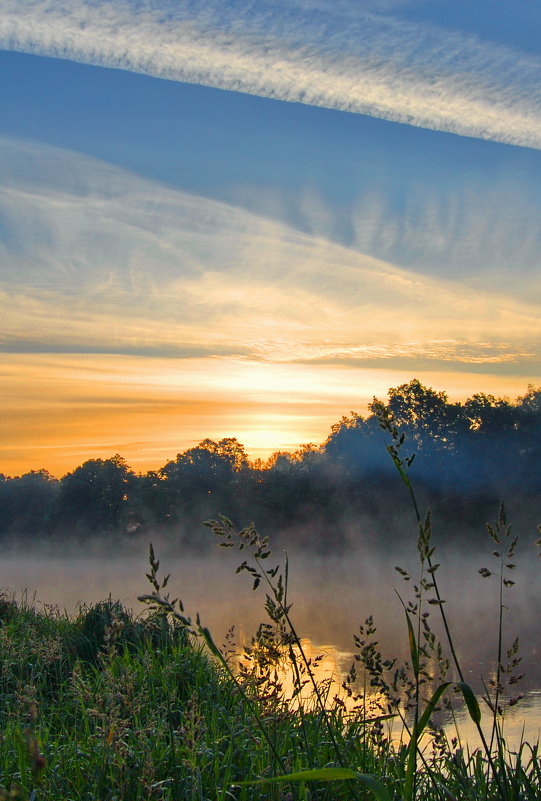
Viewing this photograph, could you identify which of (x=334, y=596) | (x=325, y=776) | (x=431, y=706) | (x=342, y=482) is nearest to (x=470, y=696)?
(x=431, y=706)

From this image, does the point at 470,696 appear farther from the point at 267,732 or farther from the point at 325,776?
the point at 267,732

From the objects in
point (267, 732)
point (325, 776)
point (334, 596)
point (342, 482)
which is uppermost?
point (342, 482)

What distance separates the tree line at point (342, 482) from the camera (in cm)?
3916

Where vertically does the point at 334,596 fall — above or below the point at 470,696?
below

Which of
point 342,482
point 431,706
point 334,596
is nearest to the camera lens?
point 431,706

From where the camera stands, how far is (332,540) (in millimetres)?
44062

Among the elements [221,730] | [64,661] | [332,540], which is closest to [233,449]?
[332,540]

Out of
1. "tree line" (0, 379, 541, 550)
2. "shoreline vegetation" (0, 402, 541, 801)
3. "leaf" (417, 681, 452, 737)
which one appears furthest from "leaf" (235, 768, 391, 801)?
"tree line" (0, 379, 541, 550)

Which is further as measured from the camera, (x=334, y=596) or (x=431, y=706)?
(x=334, y=596)

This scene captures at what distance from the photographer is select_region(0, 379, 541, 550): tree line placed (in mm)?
39156

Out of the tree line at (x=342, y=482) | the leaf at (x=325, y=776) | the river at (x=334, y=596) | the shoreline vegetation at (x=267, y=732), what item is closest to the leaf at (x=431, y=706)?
the shoreline vegetation at (x=267, y=732)

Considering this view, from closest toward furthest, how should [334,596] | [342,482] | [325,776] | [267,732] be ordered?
[325,776] < [267,732] < [334,596] < [342,482]

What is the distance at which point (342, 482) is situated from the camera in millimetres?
41719

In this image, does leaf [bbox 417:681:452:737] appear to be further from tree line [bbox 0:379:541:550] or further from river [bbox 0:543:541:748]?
tree line [bbox 0:379:541:550]
